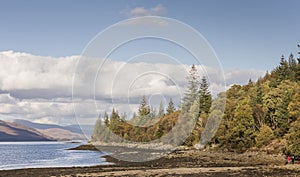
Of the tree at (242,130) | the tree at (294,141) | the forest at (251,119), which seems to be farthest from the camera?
the tree at (242,130)

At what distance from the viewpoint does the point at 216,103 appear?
4638 inches

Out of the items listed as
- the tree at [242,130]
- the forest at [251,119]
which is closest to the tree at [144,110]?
the forest at [251,119]

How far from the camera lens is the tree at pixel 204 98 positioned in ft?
415

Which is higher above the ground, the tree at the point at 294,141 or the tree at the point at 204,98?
the tree at the point at 204,98

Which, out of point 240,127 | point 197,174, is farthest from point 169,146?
point 197,174

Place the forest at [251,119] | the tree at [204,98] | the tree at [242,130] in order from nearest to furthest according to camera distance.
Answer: the forest at [251,119], the tree at [242,130], the tree at [204,98]

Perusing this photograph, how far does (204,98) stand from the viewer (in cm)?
13112

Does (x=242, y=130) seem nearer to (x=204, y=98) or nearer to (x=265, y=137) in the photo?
(x=265, y=137)

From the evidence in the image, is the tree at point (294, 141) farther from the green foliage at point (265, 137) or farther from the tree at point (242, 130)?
the tree at point (242, 130)

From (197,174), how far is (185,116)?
251 feet

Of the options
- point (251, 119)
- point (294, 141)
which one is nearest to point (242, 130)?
point (251, 119)

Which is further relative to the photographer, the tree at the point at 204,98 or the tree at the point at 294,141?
the tree at the point at 204,98

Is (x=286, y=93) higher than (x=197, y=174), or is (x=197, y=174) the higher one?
(x=286, y=93)

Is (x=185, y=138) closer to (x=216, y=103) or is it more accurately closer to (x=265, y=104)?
(x=216, y=103)
